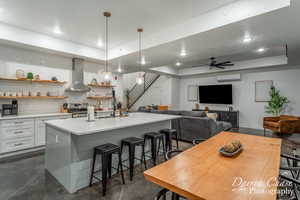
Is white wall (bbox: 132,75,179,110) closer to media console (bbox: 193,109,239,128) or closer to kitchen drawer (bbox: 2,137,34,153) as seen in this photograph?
media console (bbox: 193,109,239,128)

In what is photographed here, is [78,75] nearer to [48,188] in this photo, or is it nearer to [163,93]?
[48,188]

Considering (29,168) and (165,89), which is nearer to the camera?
(29,168)

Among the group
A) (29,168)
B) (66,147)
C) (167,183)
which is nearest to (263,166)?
(167,183)

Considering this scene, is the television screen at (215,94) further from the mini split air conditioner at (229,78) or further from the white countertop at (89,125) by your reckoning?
the white countertop at (89,125)

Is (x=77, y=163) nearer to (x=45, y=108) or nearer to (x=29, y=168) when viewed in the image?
(x=29, y=168)

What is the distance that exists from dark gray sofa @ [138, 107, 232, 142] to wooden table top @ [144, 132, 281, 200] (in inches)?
99.6

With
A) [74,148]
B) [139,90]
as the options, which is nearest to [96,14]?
[74,148]

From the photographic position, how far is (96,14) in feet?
9.77

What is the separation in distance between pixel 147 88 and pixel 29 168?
7374mm

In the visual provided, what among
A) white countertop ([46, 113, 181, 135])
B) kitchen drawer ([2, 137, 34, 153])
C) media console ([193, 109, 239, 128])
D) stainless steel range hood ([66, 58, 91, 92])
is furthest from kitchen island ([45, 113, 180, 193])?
media console ([193, 109, 239, 128])

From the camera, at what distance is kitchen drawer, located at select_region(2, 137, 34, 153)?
134 inches

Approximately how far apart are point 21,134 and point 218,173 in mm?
4286

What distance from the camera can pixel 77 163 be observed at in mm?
2285

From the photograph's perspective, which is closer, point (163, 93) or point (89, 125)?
point (89, 125)
